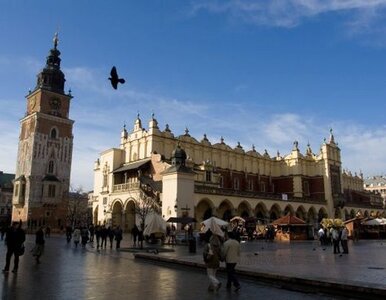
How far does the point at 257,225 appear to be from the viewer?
1781 inches

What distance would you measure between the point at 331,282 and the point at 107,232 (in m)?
22.6

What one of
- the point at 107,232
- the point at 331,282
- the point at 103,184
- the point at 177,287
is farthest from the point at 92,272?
the point at 103,184

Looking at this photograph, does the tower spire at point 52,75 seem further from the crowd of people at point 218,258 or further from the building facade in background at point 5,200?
the crowd of people at point 218,258

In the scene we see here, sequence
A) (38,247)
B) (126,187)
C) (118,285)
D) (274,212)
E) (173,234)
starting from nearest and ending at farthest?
(118,285) < (38,247) < (173,234) < (126,187) < (274,212)

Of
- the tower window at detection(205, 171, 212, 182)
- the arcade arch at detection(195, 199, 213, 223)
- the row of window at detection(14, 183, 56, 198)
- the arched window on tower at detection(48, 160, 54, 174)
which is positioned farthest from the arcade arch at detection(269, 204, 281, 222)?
the arched window on tower at detection(48, 160, 54, 174)

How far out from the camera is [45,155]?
6769 centimetres

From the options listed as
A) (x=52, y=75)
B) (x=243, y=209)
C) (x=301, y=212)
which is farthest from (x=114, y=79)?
(x=52, y=75)

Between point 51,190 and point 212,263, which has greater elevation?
point 51,190

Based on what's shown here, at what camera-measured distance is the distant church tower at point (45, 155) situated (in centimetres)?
6544

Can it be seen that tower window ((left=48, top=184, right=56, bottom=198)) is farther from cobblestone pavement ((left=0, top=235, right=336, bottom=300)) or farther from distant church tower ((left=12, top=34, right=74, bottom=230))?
cobblestone pavement ((left=0, top=235, right=336, bottom=300))

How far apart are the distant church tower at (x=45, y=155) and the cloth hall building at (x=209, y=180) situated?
11424 mm

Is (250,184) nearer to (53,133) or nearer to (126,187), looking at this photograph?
(126,187)

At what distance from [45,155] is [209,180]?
103 ft

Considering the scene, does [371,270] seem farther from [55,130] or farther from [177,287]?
[55,130]
